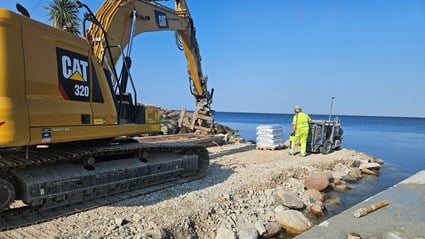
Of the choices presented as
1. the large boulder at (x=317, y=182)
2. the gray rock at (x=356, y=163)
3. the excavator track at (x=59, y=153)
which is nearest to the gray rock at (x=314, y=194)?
the large boulder at (x=317, y=182)

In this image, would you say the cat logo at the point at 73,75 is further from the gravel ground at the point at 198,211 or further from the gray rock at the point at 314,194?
the gray rock at the point at 314,194

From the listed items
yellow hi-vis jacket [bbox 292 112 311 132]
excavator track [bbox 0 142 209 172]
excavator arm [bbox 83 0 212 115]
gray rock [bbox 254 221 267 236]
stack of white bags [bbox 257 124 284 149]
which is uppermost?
excavator arm [bbox 83 0 212 115]

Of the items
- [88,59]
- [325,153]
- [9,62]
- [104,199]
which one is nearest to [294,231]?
[104,199]

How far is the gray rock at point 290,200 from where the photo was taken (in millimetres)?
8875

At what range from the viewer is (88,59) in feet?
22.4

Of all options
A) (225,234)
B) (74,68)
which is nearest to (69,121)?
(74,68)

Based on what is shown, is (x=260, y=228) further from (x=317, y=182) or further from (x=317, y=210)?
(x=317, y=182)

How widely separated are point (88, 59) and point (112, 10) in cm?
282

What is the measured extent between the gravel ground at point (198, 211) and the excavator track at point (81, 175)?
0.28 metres

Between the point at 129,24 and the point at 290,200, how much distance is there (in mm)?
5742

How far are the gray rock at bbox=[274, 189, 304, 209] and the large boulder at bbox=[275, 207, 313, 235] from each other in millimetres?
462

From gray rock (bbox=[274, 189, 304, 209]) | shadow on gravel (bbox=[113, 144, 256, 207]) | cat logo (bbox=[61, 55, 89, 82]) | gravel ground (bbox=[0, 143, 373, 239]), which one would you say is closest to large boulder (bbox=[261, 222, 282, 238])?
gravel ground (bbox=[0, 143, 373, 239])

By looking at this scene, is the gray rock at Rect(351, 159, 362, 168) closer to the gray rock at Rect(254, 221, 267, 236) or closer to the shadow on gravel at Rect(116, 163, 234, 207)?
the shadow on gravel at Rect(116, 163, 234, 207)

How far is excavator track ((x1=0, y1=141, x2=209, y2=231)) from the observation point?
589cm
